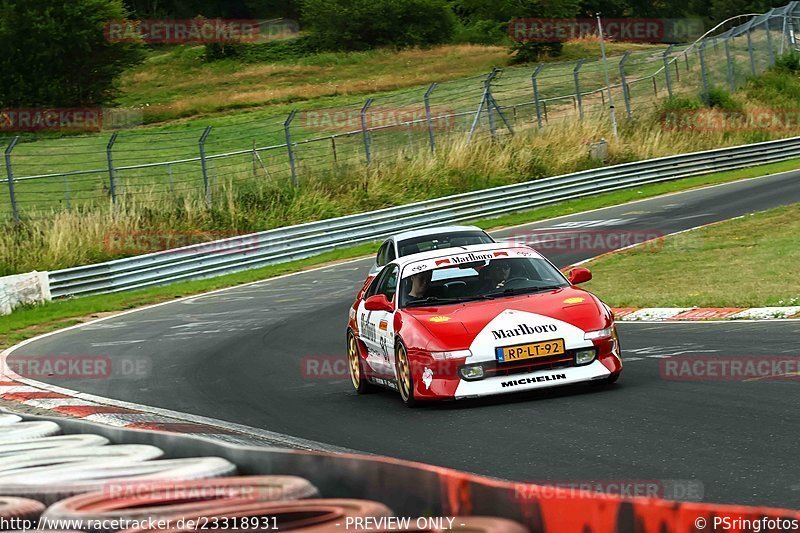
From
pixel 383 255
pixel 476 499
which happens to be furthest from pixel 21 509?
pixel 383 255

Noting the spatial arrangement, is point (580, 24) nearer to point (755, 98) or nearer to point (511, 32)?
point (511, 32)

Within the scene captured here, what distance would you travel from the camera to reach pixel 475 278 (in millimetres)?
10586

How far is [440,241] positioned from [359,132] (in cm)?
1894

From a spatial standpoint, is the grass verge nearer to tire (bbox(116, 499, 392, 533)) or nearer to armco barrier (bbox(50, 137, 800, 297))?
armco barrier (bbox(50, 137, 800, 297))

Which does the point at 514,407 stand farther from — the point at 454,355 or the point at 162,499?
the point at 162,499

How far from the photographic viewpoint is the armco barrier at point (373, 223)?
2542cm

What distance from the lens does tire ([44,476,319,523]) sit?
4109 mm

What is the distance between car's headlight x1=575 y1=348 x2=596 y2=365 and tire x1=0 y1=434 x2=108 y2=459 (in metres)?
4.13

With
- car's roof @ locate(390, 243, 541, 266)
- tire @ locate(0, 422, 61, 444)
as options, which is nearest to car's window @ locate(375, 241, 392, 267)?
car's roof @ locate(390, 243, 541, 266)

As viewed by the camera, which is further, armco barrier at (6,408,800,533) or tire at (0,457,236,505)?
tire at (0,457,236,505)

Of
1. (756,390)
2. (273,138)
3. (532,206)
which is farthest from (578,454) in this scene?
(273,138)

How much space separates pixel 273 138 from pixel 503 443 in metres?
46.2

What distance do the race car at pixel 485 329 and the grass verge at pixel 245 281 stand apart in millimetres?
4510

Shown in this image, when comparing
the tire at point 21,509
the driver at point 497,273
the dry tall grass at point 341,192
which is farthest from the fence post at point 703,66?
the tire at point 21,509
